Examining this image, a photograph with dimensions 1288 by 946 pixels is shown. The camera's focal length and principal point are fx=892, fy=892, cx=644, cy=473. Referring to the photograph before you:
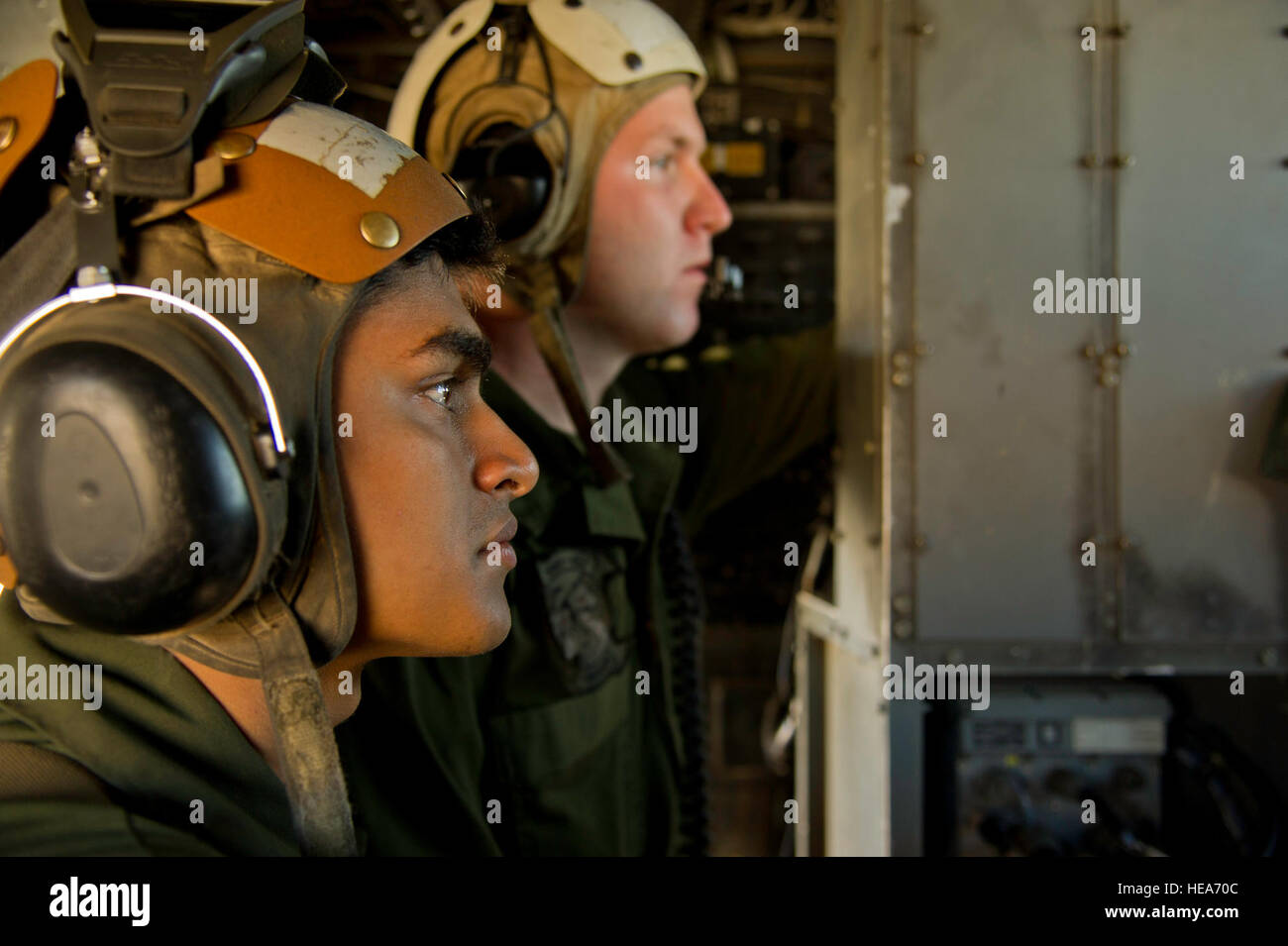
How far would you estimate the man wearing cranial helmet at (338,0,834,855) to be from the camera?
3.55 ft

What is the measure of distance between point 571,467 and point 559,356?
0.51 ft

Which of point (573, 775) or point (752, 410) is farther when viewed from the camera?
point (752, 410)

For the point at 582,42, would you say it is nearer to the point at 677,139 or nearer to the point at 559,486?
the point at 677,139

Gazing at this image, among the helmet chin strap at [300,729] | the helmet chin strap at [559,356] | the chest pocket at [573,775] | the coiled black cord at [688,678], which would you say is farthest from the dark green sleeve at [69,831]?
the coiled black cord at [688,678]

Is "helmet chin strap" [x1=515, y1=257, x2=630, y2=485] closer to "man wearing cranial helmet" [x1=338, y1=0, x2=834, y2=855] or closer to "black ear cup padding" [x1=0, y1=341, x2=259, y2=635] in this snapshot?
"man wearing cranial helmet" [x1=338, y1=0, x2=834, y2=855]

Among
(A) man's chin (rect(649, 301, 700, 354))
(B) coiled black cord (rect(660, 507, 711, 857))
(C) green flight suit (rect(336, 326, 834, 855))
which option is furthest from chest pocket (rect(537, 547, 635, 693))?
(A) man's chin (rect(649, 301, 700, 354))

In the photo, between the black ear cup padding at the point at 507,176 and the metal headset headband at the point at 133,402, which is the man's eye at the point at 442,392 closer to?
the metal headset headband at the point at 133,402

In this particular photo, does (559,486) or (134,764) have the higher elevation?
(559,486)

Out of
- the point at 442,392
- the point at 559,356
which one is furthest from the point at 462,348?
the point at 559,356

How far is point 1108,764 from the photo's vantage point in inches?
55.3

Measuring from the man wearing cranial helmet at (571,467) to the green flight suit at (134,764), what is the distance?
30cm

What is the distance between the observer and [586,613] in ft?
4.02

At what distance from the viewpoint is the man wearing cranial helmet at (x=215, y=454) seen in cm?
54
